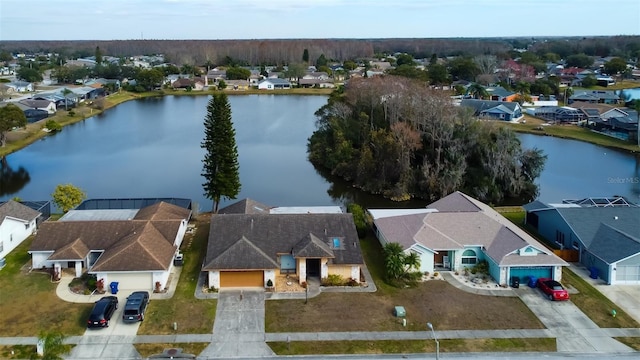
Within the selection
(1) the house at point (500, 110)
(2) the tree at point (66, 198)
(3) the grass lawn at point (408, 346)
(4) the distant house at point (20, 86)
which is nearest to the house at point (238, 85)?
(4) the distant house at point (20, 86)

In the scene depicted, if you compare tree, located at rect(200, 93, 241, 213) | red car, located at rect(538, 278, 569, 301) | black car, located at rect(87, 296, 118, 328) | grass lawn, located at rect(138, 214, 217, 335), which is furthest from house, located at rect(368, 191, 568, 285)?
black car, located at rect(87, 296, 118, 328)

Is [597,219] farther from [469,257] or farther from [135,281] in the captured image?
[135,281]

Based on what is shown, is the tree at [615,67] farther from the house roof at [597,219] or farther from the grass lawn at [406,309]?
the grass lawn at [406,309]

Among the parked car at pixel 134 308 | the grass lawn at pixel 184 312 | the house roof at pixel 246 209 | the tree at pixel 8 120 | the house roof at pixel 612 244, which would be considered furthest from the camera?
the tree at pixel 8 120

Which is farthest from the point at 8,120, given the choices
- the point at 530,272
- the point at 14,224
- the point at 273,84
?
the point at 273,84

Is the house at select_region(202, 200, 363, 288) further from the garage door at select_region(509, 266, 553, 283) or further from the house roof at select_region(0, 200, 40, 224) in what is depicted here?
the house roof at select_region(0, 200, 40, 224)

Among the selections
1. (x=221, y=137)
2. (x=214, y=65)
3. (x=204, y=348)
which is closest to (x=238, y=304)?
(x=204, y=348)
